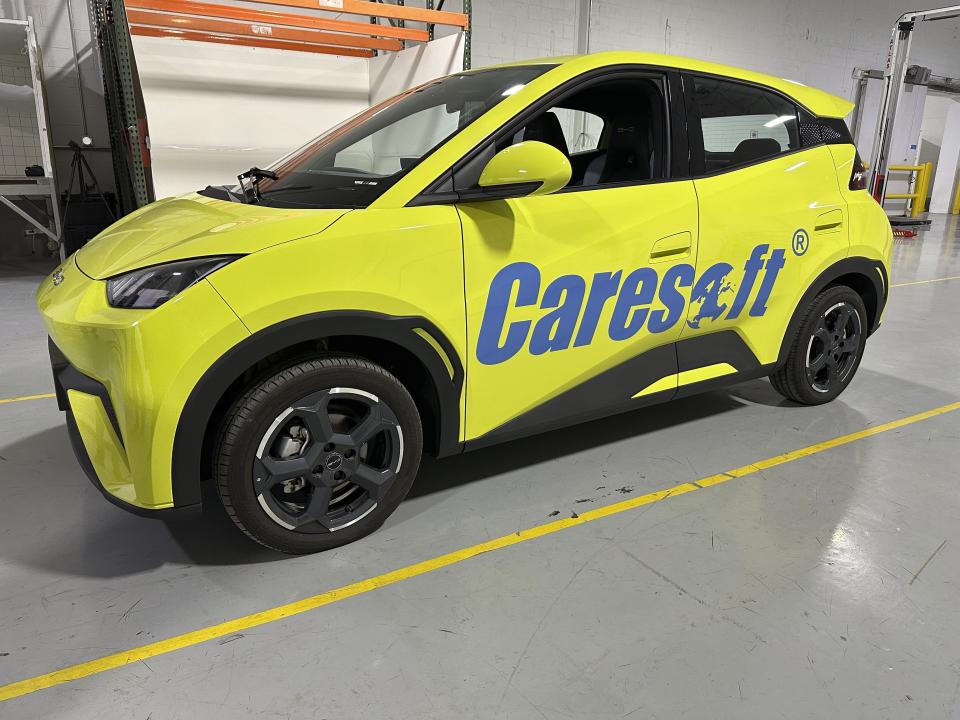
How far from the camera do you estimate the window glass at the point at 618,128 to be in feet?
7.86

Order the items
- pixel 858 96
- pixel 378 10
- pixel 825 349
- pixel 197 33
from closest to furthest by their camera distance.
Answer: pixel 825 349 < pixel 378 10 < pixel 197 33 < pixel 858 96

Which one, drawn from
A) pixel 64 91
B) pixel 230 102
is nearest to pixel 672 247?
pixel 230 102

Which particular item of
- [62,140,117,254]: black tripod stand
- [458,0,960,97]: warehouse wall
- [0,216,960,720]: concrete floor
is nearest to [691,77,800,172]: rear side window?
[0,216,960,720]: concrete floor

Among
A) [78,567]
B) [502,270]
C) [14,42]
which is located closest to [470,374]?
[502,270]

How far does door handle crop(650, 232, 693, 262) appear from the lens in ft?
7.69

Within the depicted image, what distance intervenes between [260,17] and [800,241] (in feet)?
17.0

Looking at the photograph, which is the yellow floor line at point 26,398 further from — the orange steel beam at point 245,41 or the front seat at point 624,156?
the orange steel beam at point 245,41

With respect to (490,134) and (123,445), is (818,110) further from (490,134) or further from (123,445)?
(123,445)

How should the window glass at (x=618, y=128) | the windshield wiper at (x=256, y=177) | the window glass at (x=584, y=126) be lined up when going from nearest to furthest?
the windshield wiper at (x=256, y=177) < the window glass at (x=618, y=128) < the window glass at (x=584, y=126)

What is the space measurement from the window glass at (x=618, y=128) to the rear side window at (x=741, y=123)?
0.62ft

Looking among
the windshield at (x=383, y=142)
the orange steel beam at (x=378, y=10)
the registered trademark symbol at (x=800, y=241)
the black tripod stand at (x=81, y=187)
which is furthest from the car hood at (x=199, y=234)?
the black tripod stand at (x=81, y=187)

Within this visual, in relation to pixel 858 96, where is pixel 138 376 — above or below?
below

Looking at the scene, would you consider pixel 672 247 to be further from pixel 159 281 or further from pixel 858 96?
pixel 858 96

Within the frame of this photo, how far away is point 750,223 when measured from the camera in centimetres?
258
